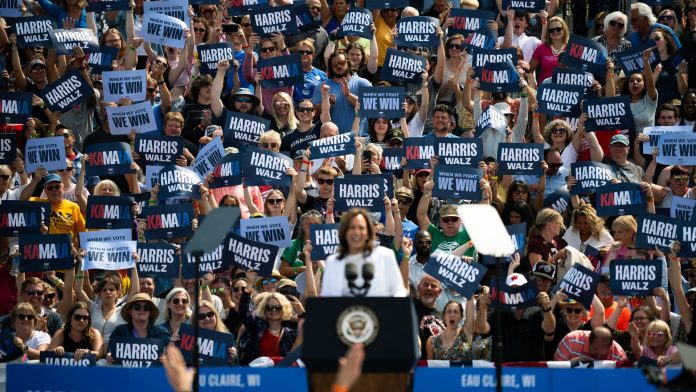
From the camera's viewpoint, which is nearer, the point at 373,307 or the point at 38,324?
the point at 373,307

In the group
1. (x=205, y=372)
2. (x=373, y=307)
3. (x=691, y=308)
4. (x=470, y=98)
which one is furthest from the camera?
(x=470, y=98)

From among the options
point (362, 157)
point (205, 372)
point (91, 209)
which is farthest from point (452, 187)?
point (205, 372)

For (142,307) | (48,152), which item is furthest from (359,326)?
(48,152)

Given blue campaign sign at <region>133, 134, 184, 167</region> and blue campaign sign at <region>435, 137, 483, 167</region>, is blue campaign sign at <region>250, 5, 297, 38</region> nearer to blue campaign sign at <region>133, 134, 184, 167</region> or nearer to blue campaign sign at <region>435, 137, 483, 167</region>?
blue campaign sign at <region>133, 134, 184, 167</region>

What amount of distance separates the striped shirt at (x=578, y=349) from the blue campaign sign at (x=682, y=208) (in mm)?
2258

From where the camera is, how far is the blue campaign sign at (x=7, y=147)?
680 inches

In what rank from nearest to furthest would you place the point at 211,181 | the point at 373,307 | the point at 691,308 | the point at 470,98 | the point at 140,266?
the point at 373,307 < the point at 691,308 < the point at 140,266 < the point at 211,181 < the point at 470,98

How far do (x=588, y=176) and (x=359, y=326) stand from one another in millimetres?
6740

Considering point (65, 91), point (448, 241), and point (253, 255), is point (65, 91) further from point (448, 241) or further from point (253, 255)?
point (448, 241)

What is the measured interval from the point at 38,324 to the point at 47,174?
2.40 metres

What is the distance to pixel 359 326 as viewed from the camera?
10.1m

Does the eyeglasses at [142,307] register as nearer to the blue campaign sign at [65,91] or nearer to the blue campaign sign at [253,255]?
the blue campaign sign at [253,255]

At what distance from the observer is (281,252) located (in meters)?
15.8

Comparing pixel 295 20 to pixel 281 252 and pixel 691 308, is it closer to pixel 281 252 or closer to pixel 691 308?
pixel 281 252
